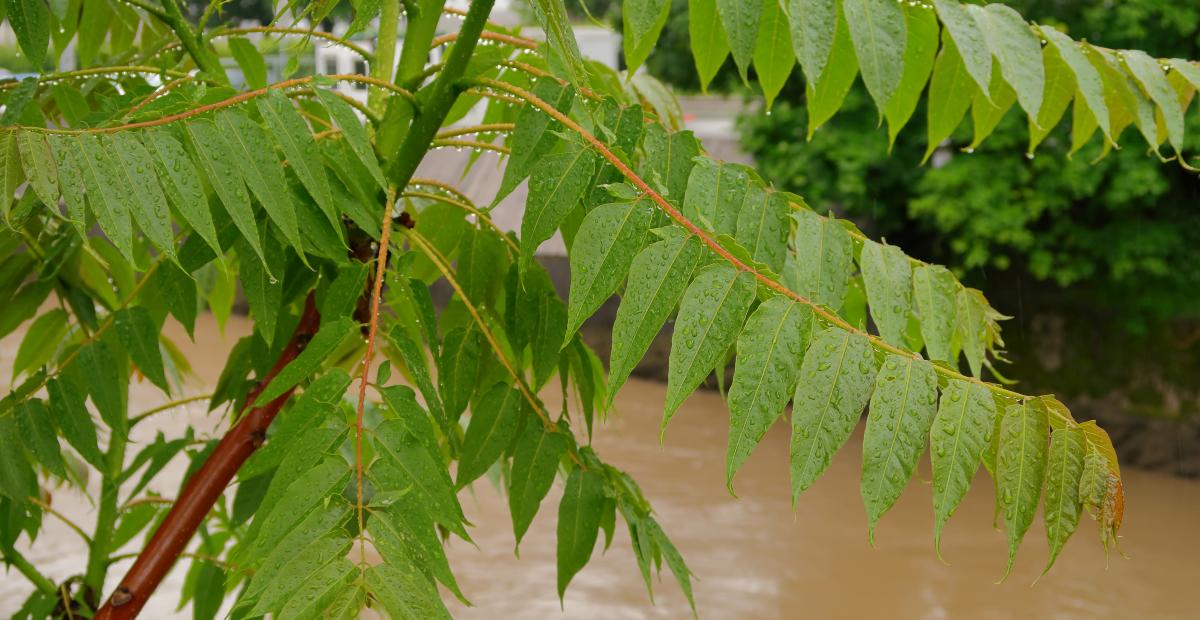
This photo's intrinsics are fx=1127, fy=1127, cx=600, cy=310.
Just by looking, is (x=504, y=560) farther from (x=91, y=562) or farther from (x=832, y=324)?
(x=832, y=324)

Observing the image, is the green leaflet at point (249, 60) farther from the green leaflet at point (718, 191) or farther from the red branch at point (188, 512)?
the green leaflet at point (718, 191)

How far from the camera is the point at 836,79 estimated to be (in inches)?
30.8

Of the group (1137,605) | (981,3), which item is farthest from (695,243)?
(1137,605)

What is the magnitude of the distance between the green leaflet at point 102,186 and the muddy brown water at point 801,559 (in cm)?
194

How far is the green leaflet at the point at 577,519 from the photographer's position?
0.81m

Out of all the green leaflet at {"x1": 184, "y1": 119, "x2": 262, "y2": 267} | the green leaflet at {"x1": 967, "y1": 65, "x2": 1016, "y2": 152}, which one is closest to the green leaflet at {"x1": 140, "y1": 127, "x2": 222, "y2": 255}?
the green leaflet at {"x1": 184, "y1": 119, "x2": 262, "y2": 267}

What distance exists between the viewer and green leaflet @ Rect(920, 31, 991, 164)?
0.85m

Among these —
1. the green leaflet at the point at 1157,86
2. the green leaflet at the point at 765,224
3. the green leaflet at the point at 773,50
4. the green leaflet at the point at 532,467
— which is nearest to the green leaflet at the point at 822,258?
the green leaflet at the point at 765,224

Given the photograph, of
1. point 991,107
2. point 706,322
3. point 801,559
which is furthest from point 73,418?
point 801,559

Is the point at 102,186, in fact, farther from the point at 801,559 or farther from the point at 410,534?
the point at 801,559

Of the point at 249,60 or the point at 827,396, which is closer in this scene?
the point at 827,396

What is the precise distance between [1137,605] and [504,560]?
1.56m

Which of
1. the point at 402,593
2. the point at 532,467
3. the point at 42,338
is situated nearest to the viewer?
the point at 402,593

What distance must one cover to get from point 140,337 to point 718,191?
17.2 inches
